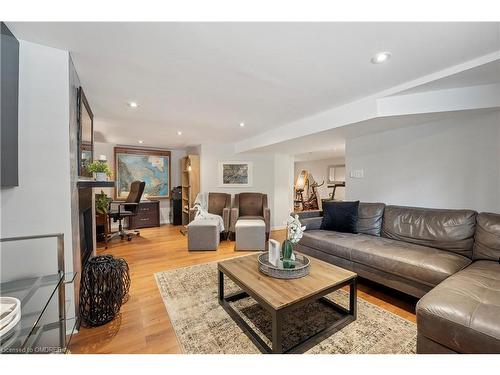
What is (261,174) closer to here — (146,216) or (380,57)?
(146,216)

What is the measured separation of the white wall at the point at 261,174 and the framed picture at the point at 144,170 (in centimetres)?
141

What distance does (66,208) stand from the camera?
59.7 inches

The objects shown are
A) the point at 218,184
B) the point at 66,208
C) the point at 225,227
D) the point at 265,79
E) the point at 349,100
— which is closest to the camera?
the point at 66,208

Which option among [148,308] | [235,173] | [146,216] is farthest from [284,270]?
[146,216]

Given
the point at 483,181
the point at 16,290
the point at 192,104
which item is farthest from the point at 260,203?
the point at 16,290

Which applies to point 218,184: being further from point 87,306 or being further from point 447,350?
point 447,350

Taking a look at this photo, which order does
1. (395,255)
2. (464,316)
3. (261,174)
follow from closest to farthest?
(464,316), (395,255), (261,174)

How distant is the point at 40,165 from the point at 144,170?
4200 mm

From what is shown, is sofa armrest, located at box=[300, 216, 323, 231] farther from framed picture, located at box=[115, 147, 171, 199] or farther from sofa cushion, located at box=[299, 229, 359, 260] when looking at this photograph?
framed picture, located at box=[115, 147, 171, 199]

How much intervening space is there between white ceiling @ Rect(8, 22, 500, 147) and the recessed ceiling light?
4 centimetres

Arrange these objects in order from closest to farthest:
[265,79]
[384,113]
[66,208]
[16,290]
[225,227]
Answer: [16,290], [66,208], [265,79], [384,113], [225,227]

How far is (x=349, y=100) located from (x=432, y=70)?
750mm

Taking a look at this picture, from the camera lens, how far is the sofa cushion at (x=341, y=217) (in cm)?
284

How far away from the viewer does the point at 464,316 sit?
3.59 ft
